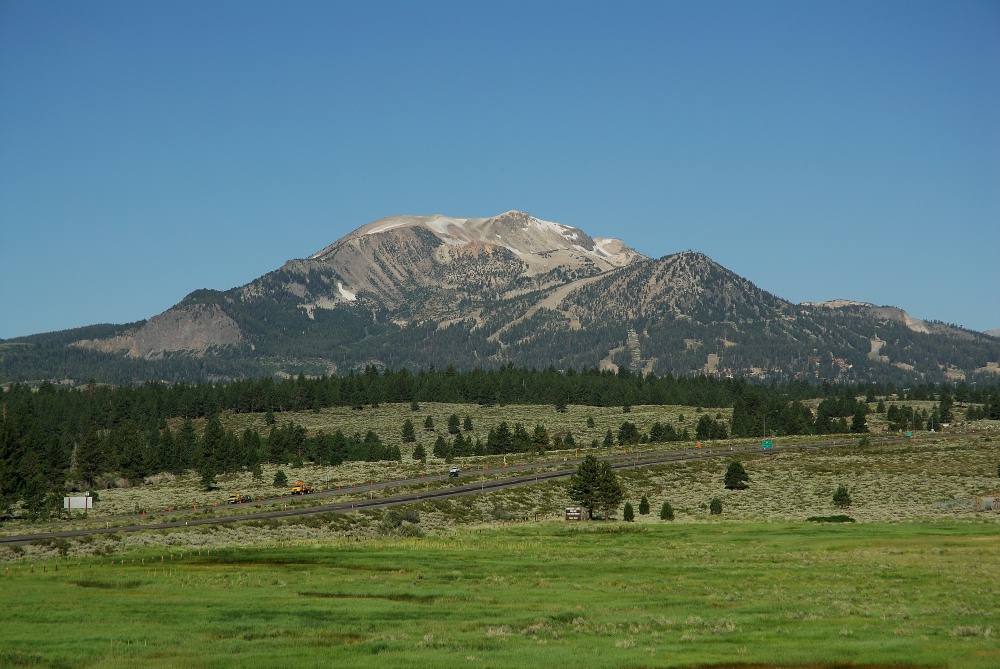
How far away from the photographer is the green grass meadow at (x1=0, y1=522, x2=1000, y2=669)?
37312mm

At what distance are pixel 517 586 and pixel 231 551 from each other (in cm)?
2701

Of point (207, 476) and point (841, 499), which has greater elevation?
point (207, 476)

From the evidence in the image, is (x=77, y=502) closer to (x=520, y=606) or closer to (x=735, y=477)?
(x=735, y=477)

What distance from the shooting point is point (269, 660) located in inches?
1455

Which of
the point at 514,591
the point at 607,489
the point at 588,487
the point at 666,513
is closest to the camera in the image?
the point at 514,591

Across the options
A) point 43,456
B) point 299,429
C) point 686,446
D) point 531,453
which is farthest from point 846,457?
point 43,456

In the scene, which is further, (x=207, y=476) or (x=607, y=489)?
(x=207, y=476)

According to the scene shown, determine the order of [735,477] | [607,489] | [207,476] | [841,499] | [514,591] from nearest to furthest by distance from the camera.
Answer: [514,591] → [607,489] → [841,499] → [735,477] → [207,476]

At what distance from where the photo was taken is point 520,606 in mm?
48594

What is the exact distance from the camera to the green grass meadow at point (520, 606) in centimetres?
3731

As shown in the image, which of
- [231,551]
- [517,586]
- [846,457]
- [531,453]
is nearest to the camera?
[517,586]

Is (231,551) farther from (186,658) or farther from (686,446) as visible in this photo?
(686,446)

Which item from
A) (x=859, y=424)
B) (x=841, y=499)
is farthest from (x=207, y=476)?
(x=859, y=424)

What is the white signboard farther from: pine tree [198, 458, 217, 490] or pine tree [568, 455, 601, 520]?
pine tree [568, 455, 601, 520]
